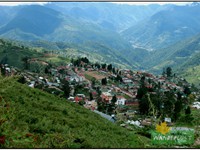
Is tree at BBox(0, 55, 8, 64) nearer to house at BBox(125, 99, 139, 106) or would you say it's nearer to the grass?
house at BBox(125, 99, 139, 106)

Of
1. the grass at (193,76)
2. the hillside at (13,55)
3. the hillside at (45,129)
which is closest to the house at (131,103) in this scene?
the hillside at (45,129)

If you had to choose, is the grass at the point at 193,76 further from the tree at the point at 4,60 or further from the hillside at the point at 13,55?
the tree at the point at 4,60

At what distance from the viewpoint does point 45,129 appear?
278 inches

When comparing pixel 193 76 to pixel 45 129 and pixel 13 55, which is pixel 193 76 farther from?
pixel 45 129

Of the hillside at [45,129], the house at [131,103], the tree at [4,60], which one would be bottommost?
the house at [131,103]

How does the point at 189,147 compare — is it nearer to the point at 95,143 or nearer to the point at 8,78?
the point at 95,143

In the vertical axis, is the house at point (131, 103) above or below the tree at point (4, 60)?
below

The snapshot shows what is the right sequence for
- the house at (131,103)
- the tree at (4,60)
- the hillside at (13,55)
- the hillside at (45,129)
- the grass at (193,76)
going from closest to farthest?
1. the hillside at (45,129)
2. the house at (131,103)
3. the tree at (4,60)
4. the hillside at (13,55)
5. the grass at (193,76)

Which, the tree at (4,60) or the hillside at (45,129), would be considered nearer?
the hillside at (45,129)

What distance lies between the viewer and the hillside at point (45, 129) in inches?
160

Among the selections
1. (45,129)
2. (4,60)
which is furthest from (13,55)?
(45,129)

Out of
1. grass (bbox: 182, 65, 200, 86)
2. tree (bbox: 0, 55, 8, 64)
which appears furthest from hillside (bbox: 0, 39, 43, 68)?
grass (bbox: 182, 65, 200, 86)

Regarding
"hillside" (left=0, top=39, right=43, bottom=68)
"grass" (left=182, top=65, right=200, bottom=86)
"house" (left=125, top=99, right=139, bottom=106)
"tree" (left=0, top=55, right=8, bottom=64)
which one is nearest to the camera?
"house" (left=125, top=99, right=139, bottom=106)

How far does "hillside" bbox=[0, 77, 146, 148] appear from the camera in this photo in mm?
4074
